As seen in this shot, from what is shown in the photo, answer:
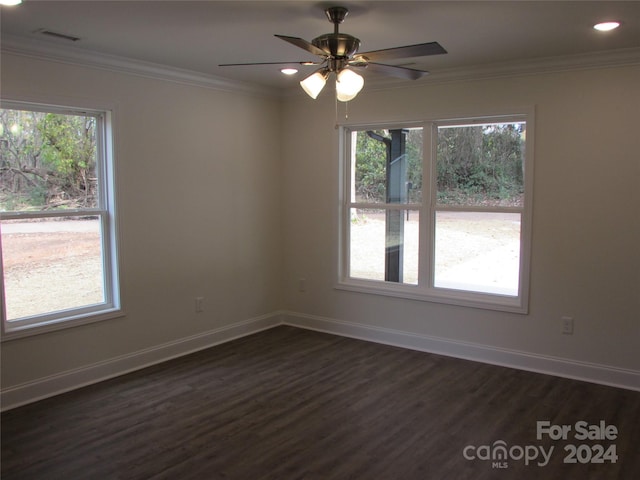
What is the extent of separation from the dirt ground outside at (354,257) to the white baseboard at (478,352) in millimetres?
514

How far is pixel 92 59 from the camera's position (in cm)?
386

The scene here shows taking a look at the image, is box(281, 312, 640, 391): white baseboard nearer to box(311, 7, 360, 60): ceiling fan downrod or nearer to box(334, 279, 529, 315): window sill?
box(334, 279, 529, 315): window sill

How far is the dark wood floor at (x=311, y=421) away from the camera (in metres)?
2.84

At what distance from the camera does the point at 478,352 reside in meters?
4.53

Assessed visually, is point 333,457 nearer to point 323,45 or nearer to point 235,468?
point 235,468

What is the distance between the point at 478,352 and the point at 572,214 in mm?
1387

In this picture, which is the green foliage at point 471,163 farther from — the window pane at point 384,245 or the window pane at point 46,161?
the window pane at point 46,161

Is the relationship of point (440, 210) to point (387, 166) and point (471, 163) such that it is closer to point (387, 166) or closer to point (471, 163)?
point (471, 163)

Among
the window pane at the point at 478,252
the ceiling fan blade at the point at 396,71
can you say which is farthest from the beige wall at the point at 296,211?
the ceiling fan blade at the point at 396,71

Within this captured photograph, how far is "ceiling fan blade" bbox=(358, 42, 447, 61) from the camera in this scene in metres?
2.58

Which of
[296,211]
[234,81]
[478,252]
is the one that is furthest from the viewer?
[296,211]

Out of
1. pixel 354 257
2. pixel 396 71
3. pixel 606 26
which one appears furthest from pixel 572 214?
pixel 354 257

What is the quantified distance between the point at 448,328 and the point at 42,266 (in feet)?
11.0

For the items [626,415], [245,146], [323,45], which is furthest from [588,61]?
[245,146]
